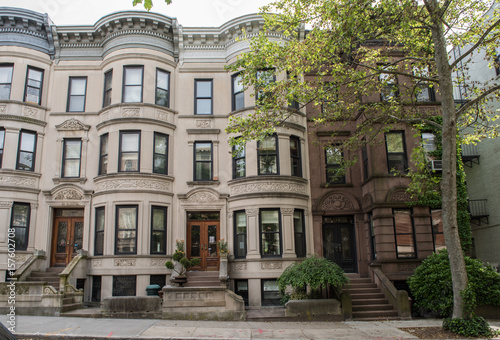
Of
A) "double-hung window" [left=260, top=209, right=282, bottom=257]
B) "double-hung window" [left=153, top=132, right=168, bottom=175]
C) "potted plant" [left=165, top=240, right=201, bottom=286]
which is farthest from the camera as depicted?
"double-hung window" [left=153, top=132, right=168, bottom=175]

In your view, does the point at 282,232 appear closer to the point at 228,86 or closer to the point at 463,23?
the point at 228,86

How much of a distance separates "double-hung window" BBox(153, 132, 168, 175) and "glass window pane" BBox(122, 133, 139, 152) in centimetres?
85

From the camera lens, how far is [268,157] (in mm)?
18469

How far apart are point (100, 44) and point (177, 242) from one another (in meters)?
10.6

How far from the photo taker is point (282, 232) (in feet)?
57.4

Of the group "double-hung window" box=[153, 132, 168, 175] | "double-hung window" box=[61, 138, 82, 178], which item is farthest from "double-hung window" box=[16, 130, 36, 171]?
"double-hung window" box=[153, 132, 168, 175]

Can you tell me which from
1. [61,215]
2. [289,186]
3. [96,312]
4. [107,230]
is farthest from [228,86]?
[96,312]

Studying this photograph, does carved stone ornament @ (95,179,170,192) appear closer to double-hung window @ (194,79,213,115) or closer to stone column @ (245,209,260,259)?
double-hung window @ (194,79,213,115)

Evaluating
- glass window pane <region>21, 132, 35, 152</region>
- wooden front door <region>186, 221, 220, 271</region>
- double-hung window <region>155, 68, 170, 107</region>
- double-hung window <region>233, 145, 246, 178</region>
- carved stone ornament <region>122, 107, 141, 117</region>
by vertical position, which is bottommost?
wooden front door <region>186, 221, 220, 271</region>

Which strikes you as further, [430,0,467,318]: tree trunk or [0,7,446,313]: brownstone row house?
[0,7,446,313]: brownstone row house

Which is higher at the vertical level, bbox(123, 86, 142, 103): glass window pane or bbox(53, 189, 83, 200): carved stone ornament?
bbox(123, 86, 142, 103): glass window pane

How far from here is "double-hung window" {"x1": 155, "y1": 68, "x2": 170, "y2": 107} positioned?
63.2 feet

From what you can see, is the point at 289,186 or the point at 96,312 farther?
the point at 289,186

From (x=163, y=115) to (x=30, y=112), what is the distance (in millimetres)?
6167
